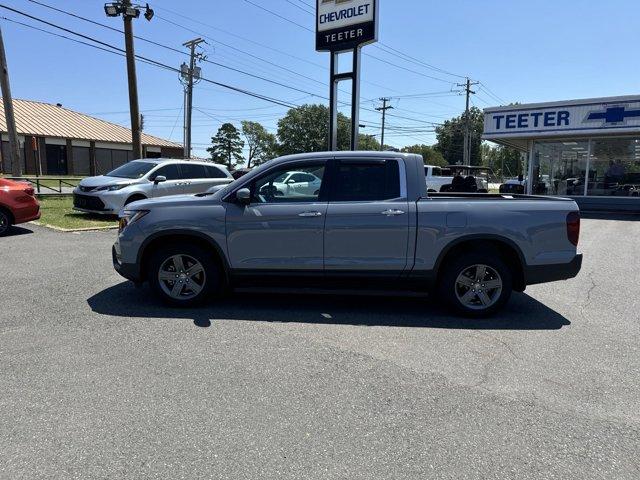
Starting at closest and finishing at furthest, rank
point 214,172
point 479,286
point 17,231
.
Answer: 1. point 479,286
2. point 17,231
3. point 214,172

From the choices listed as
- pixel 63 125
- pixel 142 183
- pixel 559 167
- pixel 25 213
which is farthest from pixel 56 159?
pixel 559 167

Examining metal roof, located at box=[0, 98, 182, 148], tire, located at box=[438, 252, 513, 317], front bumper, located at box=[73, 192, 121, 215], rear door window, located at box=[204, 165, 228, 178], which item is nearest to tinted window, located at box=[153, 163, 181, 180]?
rear door window, located at box=[204, 165, 228, 178]

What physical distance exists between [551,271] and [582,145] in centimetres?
1858

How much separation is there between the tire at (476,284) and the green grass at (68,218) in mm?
9360

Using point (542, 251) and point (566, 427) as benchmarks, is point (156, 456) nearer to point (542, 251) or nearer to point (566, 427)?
point (566, 427)

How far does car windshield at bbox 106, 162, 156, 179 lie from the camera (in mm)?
13328

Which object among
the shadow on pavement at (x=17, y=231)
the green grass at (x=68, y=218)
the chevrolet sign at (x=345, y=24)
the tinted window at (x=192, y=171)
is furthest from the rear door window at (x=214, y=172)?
the chevrolet sign at (x=345, y=24)

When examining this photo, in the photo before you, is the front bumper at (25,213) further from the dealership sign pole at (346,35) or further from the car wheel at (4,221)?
the dealership sign pole at (346,35)

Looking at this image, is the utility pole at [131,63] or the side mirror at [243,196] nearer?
the side mirror at [243,196]

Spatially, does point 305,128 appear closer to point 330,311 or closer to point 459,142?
point 459,142

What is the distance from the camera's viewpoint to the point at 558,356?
4.41 m

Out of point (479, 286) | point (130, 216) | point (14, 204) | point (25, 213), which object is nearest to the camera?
point (479, 286)

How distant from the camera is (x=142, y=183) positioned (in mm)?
13023

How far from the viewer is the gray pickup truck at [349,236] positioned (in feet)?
17.5
